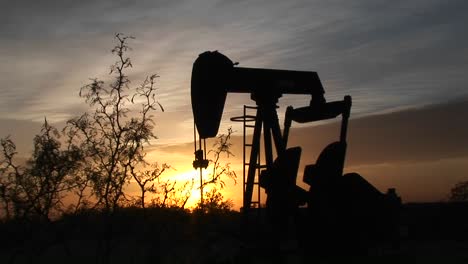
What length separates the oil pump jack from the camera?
7.39 metres

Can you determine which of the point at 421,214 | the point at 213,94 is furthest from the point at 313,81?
the point at 421,214

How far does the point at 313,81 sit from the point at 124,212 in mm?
5624

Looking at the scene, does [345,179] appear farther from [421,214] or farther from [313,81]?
[421,214]

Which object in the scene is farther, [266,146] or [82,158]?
[82,158]

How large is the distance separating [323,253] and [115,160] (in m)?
5.84

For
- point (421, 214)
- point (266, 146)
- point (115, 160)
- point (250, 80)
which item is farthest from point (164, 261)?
point (421, 214)

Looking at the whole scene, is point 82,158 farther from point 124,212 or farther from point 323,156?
point 323,156

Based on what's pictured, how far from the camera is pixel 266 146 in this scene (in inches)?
355

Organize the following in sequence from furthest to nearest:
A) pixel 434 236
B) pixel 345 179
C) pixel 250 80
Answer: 1. pixel 434 236
2. pixel 250 80
3. pixel 345 179

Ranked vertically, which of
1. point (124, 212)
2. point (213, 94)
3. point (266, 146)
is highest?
point (213, 94)

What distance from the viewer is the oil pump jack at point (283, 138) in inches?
291

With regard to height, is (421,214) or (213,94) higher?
(213,94)

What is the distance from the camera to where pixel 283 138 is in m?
9.02

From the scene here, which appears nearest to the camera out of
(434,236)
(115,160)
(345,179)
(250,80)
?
(345,179)
